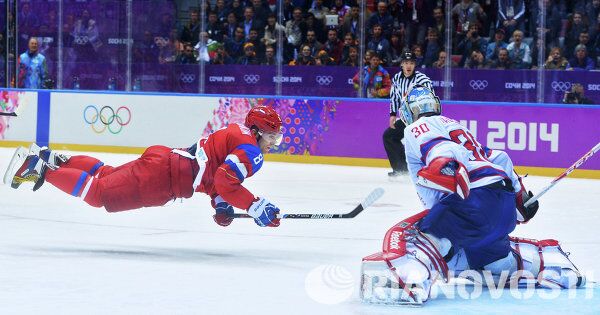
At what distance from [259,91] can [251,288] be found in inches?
399

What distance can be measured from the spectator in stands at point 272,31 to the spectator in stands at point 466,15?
242 cm

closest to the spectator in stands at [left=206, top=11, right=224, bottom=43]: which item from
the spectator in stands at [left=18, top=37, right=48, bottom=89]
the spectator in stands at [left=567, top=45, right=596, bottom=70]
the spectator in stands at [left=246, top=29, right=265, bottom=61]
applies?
the spectator in stands at [left=246, top=29, right=265, bottom=61]

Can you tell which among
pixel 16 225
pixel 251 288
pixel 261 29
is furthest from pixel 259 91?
pixel 251 288

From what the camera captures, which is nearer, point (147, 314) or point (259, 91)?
point (147, 314)

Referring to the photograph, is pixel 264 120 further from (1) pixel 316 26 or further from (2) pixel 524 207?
(1) pixel 316 26

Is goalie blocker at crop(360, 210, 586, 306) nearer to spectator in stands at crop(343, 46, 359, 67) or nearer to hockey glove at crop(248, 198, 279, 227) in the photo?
hockey glove at crop(248, 198, 279, 227)

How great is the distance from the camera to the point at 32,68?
16828mm

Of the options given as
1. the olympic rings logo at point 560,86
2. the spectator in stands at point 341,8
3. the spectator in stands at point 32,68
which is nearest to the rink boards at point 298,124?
the spectator in stands at point 32,68

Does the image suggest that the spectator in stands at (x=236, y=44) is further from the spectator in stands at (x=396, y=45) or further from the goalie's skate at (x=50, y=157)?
the goalie's skate at (x=50, y=157)

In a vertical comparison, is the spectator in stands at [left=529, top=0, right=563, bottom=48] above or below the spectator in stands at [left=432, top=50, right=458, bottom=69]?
above

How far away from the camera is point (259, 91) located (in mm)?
15680

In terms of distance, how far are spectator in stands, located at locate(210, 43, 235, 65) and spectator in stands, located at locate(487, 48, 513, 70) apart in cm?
356

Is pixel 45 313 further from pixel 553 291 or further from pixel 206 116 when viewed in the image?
pixel 206 116

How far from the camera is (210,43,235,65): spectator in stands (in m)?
16.1
